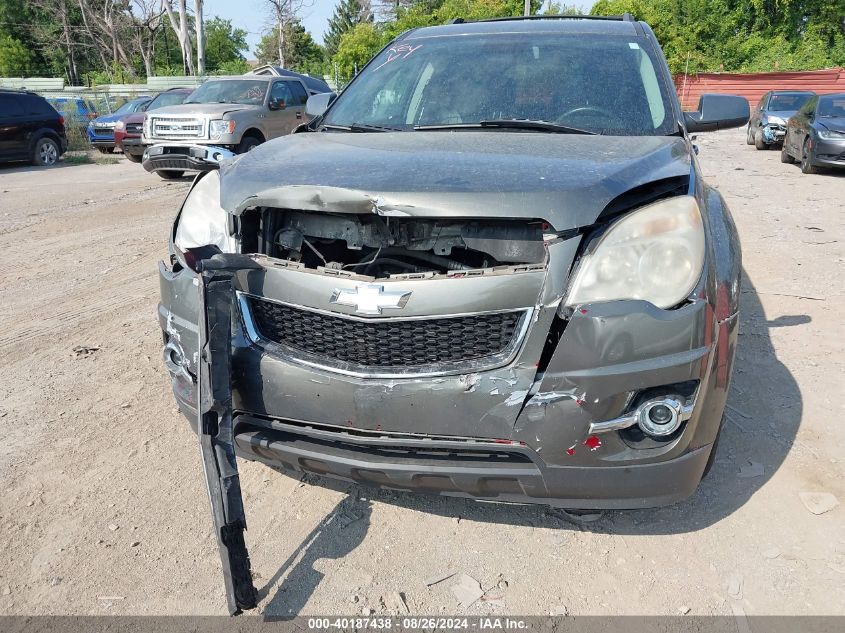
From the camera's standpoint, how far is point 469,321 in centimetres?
196

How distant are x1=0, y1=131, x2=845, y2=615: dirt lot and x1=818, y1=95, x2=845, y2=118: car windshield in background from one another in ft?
33.3

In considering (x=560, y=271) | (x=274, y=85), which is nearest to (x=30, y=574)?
(x=560, y=271)

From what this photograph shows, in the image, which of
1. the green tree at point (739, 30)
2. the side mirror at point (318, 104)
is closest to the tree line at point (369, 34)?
the green tree at point (739, 30)

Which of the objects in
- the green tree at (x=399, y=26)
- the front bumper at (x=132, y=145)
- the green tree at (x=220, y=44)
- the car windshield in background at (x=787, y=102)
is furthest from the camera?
the green tree at (x=220, y=44)

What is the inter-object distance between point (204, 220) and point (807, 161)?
41.8 feet

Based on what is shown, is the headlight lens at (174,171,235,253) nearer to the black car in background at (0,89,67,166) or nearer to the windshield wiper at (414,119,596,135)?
the windshield wiper at (414,119,596,135)

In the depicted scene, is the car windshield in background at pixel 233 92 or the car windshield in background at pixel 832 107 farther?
the car windshield in background at pixel 233 92

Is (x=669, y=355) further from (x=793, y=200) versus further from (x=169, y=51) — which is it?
(x=169, y=51)

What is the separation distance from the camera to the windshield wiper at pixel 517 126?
2.75 m

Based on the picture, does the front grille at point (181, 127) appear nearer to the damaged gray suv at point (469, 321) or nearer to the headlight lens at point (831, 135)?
the damaged gray suv at point (469, 321)

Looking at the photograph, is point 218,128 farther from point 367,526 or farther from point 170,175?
point 367,526

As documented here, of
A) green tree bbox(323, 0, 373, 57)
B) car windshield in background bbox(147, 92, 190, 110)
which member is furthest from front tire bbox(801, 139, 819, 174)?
green tree bbox(323, 0, 373, 57)

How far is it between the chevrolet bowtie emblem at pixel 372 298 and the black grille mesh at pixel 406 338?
47 millimetres

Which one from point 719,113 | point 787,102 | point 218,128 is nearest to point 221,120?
point 218,128
